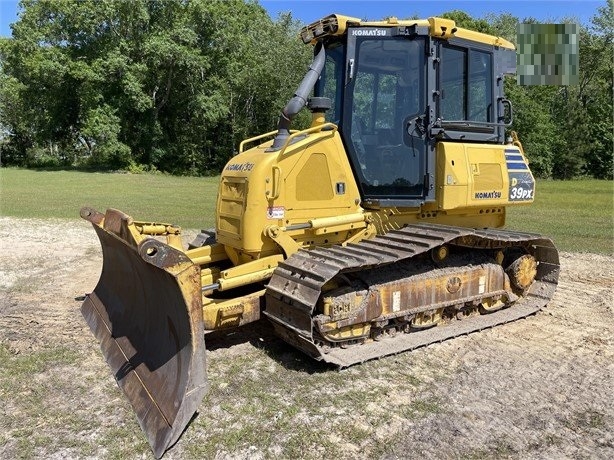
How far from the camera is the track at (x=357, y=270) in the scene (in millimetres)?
4859

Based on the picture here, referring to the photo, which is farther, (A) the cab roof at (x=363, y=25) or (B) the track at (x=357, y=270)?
(A) the cab roof at (x=363, y=25)

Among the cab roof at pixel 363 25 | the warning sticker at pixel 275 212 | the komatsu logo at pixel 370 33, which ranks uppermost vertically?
the cab roof at pixel 363 25

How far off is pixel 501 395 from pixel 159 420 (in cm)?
268

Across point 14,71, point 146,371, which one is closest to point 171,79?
point 14,71

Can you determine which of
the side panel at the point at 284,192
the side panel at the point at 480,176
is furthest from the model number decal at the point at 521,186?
the side panel at the point at 284,192

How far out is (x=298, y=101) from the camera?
5562mm

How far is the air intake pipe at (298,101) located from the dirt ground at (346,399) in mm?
2065

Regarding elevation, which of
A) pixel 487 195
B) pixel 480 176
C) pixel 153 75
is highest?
pixel 153 75

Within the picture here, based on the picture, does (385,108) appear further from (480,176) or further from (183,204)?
(183,204)

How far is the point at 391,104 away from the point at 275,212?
5.51 feet

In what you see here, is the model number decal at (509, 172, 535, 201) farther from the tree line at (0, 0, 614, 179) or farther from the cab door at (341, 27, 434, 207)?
the tree line at (0, 0, 614, 179)

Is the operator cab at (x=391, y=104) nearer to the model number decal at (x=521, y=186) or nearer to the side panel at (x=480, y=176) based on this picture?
the side panel at (x=480, y=176)

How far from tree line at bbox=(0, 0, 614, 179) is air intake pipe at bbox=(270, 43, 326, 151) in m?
29.4

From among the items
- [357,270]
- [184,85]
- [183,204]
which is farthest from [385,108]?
[184,85]
